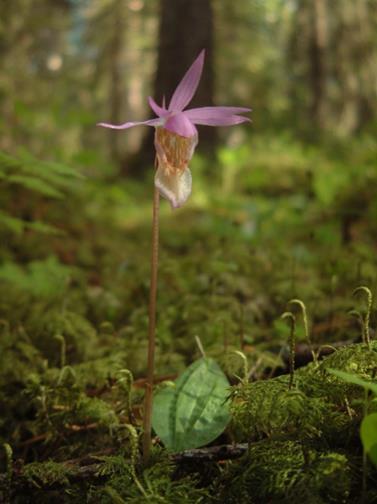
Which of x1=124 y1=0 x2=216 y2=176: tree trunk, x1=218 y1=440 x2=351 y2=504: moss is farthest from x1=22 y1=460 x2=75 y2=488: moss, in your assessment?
x1=124 y1=0 x2=216 y2=176: tree trunk

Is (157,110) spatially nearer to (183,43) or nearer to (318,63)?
(183,43)

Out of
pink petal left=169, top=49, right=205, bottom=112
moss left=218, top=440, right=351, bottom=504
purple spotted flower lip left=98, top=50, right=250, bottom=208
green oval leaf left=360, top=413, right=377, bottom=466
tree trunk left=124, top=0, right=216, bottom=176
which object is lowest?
moss left=218, top=440, right=351, bottom=504

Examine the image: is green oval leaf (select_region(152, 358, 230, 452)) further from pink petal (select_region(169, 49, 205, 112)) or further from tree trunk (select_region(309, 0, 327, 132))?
tree trunk (select_region(309, 0, 327, 132))

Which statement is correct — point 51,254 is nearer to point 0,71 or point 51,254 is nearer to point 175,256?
point 175,256

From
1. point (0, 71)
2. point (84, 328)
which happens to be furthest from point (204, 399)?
point (0, 71)

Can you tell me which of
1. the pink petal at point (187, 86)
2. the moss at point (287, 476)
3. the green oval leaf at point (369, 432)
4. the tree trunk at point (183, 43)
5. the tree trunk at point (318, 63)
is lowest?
the moss at point (287, 476)

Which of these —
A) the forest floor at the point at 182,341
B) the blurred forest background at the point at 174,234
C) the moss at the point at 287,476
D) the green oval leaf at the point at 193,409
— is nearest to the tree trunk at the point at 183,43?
the blurred forest background at the point at 174,234

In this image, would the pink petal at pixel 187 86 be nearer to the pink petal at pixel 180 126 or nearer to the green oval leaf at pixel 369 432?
the pink petal at pixel 180 126
